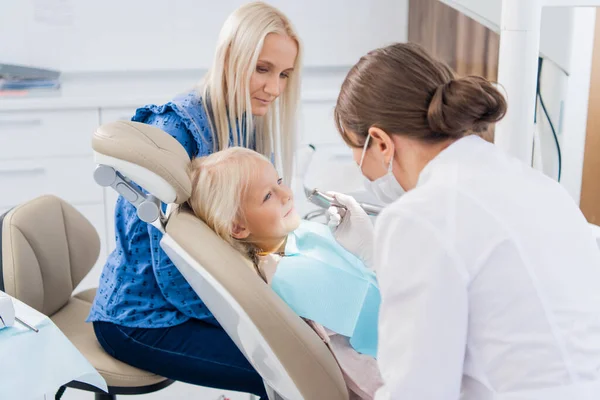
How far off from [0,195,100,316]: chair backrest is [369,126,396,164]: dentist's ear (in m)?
0.84

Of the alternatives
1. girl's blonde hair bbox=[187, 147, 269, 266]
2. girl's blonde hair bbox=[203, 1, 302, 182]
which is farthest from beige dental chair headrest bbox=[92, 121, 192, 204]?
girl's blonde hair bbox=[203, 1, 302, 182]

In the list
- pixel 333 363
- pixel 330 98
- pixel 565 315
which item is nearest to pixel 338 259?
pixel 333 363

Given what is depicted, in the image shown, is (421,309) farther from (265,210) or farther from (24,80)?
(24,80)

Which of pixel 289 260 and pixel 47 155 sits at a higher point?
pixel 289 260

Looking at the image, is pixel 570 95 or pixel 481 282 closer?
pixel 481 282

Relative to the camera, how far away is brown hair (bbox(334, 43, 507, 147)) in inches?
39.5

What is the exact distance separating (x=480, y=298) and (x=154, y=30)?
2577 millimetres

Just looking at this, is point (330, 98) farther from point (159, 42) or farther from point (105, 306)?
point (105, 306)

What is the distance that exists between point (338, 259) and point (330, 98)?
158cm

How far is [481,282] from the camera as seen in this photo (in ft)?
2.98

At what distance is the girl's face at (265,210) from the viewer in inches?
54.9

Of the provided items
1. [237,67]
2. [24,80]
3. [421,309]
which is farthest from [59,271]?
[24,80]

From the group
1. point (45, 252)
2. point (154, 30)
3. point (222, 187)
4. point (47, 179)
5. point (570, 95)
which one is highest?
point (154, 30)

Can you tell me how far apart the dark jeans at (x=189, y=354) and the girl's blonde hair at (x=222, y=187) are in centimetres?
19
